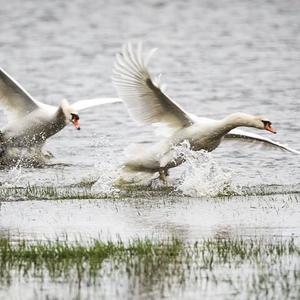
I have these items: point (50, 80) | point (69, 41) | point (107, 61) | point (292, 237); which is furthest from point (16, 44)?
point (292, 237)

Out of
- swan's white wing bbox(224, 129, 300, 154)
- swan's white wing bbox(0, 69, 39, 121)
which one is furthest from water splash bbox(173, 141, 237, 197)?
swan's white wing bbox(0, 69, 39, 121)

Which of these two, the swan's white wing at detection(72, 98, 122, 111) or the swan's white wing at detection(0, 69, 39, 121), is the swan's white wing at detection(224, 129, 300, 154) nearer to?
the swan's white wing at detection(72, 98, 122, 111)

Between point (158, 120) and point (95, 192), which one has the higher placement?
point (158, 120)

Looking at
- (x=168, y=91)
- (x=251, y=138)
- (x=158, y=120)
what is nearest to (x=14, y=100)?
(x=158, y=120)

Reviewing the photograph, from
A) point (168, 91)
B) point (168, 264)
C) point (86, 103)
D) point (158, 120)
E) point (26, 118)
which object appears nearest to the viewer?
point (168, 264)

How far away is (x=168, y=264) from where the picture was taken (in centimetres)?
1132

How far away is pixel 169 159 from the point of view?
17.6 m

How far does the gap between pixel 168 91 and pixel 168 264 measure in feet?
68.3

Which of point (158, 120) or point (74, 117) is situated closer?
point (158, 120)

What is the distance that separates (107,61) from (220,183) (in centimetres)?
2454

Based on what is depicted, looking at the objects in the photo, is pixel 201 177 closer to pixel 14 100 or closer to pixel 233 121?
pixel 233 121

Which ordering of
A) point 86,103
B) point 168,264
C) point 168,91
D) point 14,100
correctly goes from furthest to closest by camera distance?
point 168,91, point 86,103, point 14,100, point 168,264

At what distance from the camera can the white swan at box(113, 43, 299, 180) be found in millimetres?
16922

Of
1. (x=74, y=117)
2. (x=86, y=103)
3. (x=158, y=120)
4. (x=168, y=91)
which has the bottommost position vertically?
(x=158, y=120)
